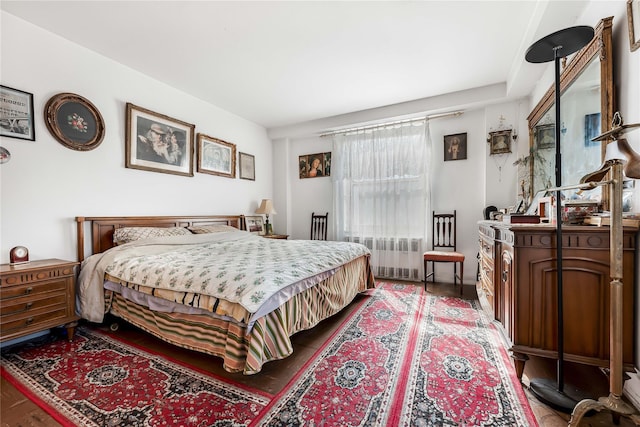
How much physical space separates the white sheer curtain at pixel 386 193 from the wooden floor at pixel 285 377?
219cm

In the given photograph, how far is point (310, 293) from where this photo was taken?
2062 mm

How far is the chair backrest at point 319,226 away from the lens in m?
4.73

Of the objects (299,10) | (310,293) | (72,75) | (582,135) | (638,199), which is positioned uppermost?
(299,10)

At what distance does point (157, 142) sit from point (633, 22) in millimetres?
4060

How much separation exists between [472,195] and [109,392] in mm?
4277

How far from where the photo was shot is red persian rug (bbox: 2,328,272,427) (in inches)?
51.6

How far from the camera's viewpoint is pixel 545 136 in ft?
8.62

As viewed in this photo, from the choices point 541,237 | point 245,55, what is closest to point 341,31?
point 245,55

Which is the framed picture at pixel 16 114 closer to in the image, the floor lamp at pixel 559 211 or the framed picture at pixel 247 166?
the framed picture at pixel 247 166

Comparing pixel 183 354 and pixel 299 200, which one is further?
pixel 299 200

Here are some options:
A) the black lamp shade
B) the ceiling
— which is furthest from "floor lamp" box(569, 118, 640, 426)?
the ceiling

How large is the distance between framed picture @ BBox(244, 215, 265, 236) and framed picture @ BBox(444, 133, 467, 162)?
3.22m

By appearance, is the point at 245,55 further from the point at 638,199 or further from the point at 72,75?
the point at 638,199

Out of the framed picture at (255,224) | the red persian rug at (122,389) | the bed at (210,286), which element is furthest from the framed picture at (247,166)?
the red persian rug at (122,389)
